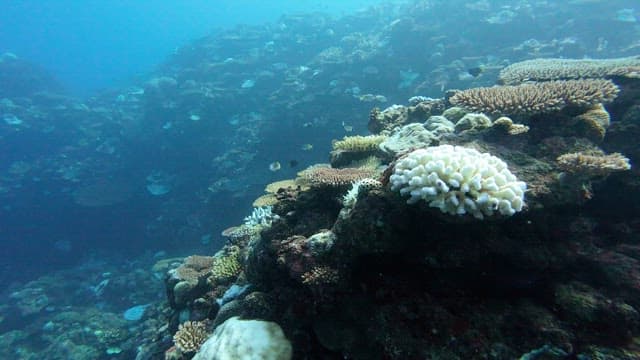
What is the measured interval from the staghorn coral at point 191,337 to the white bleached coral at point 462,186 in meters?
4.59

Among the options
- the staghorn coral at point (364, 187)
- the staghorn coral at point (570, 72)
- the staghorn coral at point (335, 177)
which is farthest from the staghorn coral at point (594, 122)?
the staghorn coral at point (364, 187)

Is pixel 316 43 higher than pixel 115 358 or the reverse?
higher

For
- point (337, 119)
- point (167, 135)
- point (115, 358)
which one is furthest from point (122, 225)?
point (337, 119)

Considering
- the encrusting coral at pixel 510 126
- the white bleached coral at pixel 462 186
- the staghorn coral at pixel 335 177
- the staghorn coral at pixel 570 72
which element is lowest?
the staghorn coral at pixel 570 72

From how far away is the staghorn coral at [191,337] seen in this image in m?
6.23

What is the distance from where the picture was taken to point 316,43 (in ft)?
111

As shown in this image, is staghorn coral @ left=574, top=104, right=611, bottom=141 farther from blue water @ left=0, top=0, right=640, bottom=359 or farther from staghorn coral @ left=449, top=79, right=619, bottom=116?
blue water @ left=0, top=0, right=640, bottom=359

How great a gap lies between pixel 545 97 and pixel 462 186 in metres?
2.78

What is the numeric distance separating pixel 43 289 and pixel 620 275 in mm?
22870

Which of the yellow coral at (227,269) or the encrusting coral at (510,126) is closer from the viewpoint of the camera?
the encrusting coral at (510,126)

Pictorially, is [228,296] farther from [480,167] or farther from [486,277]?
[480,167]

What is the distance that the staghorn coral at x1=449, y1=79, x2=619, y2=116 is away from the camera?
5.00m

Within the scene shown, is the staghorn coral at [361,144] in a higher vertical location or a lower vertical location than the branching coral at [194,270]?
higher

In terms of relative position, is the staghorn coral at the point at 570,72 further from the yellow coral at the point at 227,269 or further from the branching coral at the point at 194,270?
the branching coral at the point at 194,270
